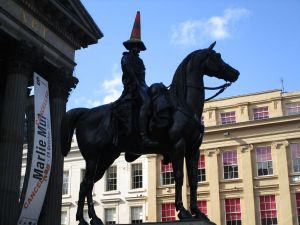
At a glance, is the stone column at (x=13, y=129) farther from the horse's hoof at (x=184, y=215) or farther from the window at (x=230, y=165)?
the window at (x=230, y=165)

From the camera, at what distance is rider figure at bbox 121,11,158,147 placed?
7.26 m

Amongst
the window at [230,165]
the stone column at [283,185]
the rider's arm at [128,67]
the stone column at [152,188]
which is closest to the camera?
the rider's arm at [128,67]

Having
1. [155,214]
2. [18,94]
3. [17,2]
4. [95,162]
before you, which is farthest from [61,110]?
[155,214]

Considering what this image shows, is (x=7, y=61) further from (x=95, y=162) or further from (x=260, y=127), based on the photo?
(x=260, y=127)

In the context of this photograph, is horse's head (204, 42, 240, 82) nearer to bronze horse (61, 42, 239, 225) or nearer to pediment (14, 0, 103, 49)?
bronze horse (61, 42, 239, 225)

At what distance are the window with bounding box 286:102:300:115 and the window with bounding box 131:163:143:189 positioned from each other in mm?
12969

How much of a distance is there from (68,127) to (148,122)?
4.85 feet

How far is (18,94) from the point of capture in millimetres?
18281

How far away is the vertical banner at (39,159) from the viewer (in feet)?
57.7

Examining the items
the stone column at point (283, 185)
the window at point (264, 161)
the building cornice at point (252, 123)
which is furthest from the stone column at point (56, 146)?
the stone column at point (283, 185)

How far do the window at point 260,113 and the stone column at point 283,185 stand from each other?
250 centimetres

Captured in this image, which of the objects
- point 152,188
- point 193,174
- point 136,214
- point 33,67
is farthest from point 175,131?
point 136,214

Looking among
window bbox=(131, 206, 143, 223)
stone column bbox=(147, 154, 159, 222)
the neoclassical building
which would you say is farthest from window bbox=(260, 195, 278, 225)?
the neoclassical building

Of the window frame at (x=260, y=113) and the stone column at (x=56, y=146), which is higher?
the window frame at (x=260, y=113)
